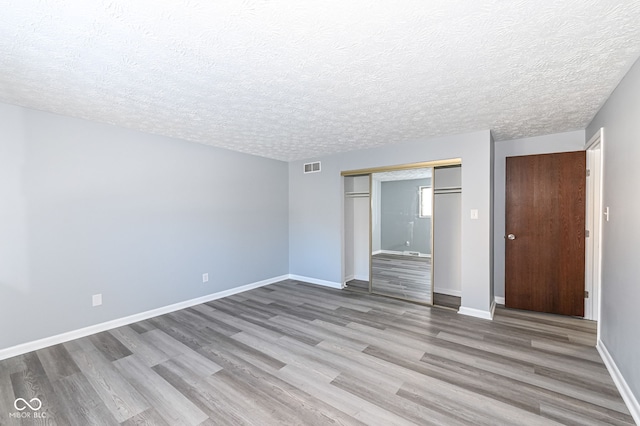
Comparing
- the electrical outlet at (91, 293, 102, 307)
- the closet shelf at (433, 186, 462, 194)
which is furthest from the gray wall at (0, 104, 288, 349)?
the closet shelf at (433, 186, 462, 194)

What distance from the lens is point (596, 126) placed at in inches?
116

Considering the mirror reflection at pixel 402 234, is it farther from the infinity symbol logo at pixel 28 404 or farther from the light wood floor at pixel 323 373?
the infinity symbol logo at pixel 28 404

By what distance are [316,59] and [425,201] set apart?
3.00m

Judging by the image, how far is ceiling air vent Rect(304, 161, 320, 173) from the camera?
202 inches

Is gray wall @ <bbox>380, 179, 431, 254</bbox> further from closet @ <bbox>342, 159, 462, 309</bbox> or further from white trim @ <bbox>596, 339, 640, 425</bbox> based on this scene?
white trim @ <bbox>596, 339, 640, 425</bbox>

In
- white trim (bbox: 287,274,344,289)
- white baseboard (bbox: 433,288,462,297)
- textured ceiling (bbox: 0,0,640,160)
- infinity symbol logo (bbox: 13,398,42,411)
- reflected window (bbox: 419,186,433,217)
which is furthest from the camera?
white trim (bbox: 287,274,344,289)

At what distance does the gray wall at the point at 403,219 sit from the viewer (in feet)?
13.9

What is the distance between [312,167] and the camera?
5191mm

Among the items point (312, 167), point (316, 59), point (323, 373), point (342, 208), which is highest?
point (316, 59)

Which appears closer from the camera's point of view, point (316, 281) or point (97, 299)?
point (97, 299)

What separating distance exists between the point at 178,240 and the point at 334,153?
9.34 ft
